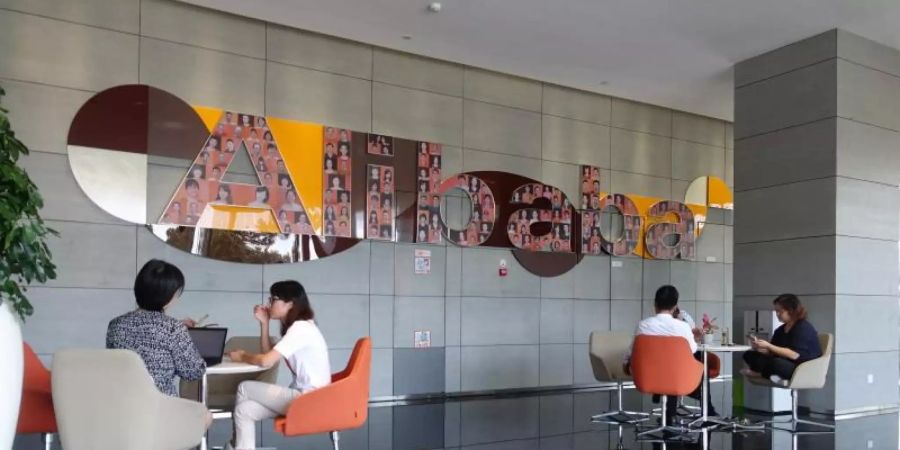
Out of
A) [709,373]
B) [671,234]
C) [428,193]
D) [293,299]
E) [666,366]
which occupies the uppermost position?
[428,193]

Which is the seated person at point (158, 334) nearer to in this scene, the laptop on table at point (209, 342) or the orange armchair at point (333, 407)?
the laptop on table at point (209, 342)

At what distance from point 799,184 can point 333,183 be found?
485cm

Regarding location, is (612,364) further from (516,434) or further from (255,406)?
(255,406)

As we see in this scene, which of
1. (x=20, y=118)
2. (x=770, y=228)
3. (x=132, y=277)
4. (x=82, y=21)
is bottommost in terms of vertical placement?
(x=132, y=277)

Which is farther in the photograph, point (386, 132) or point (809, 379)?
point (386, 132)

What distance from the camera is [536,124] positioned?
938 cm

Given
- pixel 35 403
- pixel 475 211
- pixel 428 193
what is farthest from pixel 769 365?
pixel 35 403

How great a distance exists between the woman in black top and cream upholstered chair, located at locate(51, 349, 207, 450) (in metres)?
5.00

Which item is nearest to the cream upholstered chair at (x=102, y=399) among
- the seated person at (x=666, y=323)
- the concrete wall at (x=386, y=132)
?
the concrete wall at (x=386, y=132)

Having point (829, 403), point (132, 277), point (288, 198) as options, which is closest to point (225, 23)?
point (288, 198)

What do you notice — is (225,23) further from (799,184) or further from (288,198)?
(799,184)

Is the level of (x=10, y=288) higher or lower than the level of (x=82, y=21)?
lower

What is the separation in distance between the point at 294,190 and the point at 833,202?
5.39 metres

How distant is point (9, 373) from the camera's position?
3.54m
